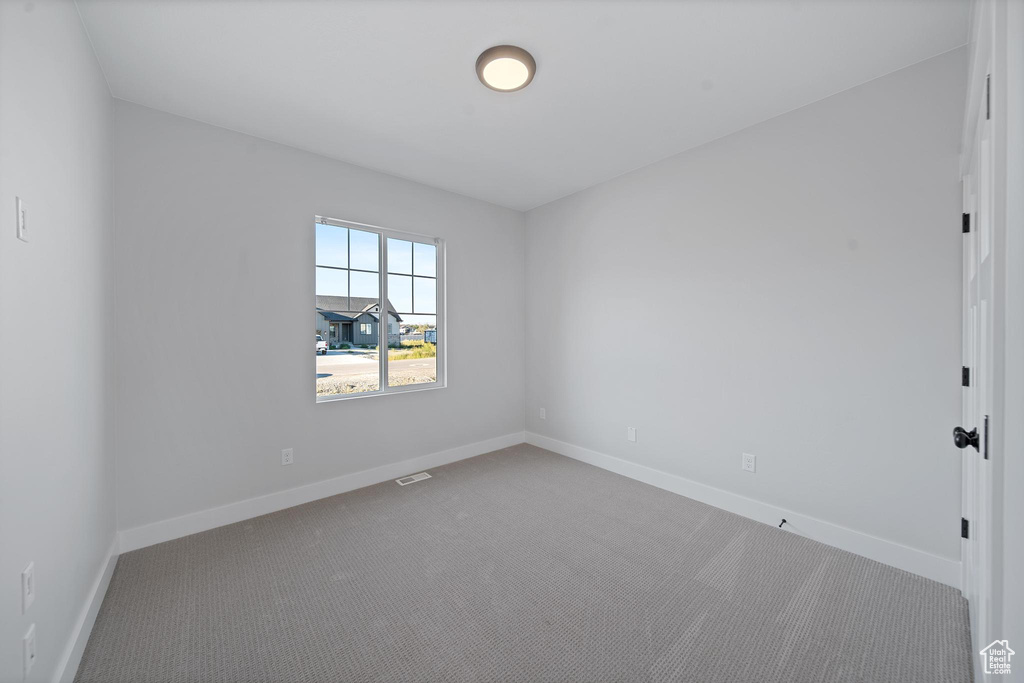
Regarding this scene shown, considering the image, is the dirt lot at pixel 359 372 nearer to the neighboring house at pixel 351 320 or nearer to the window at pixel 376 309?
the window at pixel 376 309

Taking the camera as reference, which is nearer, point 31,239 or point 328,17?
point 31,239

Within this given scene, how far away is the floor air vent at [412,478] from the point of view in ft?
11.3

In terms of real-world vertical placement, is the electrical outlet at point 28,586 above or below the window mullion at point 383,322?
below

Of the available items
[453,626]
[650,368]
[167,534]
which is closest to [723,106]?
[650,368]

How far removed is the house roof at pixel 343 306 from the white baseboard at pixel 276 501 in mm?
1317

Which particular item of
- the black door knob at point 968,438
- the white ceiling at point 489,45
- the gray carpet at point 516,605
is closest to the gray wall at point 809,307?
the white ceiling at point 489,45

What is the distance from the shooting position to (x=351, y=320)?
342cm

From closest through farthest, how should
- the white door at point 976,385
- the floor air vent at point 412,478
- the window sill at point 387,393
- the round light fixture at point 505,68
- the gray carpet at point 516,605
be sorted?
the white door at point 976,385 → the gray carpet at point 516,605 → the round light fixture at point 505,68 → the window sill at point 387,393 → the floor air vent at point 412,478

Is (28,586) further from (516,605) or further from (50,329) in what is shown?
(516,605)

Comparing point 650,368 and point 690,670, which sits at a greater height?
point 650,368

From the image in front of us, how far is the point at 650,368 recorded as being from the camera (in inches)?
134

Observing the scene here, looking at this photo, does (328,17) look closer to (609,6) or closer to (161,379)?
(609,6)

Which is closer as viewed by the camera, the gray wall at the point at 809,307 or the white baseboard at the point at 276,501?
the gray wall at the point at 809,307

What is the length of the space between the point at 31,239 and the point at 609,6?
7.67 feet
